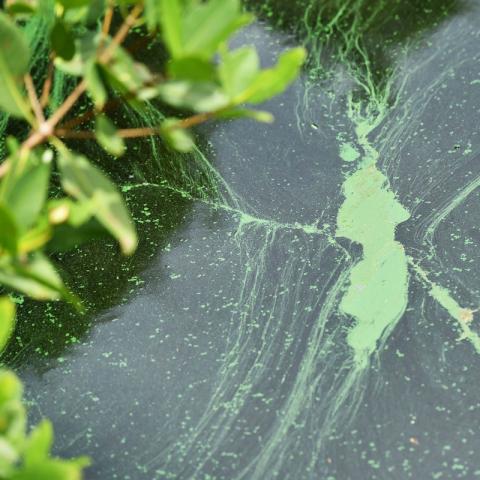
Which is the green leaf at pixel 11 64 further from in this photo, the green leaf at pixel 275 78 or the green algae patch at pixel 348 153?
the green algae patch at pixel 348 153

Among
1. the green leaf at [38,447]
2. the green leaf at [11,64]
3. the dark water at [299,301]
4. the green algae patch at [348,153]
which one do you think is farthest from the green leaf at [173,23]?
the green algae patch at [348,153]

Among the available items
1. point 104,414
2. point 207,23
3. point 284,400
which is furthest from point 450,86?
point 207,23

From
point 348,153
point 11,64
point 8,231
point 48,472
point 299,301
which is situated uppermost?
point 348,153

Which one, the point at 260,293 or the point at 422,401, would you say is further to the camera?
the point at 260,293

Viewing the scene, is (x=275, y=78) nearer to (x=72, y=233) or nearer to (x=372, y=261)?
(x=72, y=233)

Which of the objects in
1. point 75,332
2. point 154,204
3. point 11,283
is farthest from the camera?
point 154,204

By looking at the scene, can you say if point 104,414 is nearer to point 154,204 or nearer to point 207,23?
point 154,204

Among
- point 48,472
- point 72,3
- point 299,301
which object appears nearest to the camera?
point 48,472

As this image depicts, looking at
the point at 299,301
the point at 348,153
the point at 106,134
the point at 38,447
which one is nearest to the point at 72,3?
the point at 106,134

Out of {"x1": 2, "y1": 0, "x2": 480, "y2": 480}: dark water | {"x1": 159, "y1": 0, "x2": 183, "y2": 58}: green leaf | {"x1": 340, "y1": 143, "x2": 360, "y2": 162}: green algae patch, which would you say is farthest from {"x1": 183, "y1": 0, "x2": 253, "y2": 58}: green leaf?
{"x1": 340, "y1": 143, "x2": 360, "y2": 162}: green algae patch
